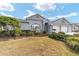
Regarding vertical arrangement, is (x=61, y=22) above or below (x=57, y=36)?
above

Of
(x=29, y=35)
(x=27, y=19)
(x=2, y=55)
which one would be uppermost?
(x=27, y=19)

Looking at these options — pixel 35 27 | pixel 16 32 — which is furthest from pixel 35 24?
pixel 16 32

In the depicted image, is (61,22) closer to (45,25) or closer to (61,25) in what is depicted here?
(61,25)

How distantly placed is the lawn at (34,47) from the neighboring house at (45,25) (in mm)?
82

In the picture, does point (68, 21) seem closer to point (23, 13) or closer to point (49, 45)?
point (49, 45)

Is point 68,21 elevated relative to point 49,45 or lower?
elevated

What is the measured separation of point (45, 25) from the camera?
197 cm

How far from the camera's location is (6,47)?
76.2 inches

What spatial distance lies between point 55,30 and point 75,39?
176mm

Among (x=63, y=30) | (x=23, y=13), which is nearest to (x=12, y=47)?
(x=23, y=13)

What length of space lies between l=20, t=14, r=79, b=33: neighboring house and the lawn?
8 cm

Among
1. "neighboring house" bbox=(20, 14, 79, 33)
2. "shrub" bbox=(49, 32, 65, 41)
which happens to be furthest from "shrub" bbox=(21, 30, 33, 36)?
"shrub" bbox=(49, 32, 65, 41)

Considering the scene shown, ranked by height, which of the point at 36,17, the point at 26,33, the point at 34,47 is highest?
the point at 36,17

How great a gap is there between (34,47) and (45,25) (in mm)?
201
